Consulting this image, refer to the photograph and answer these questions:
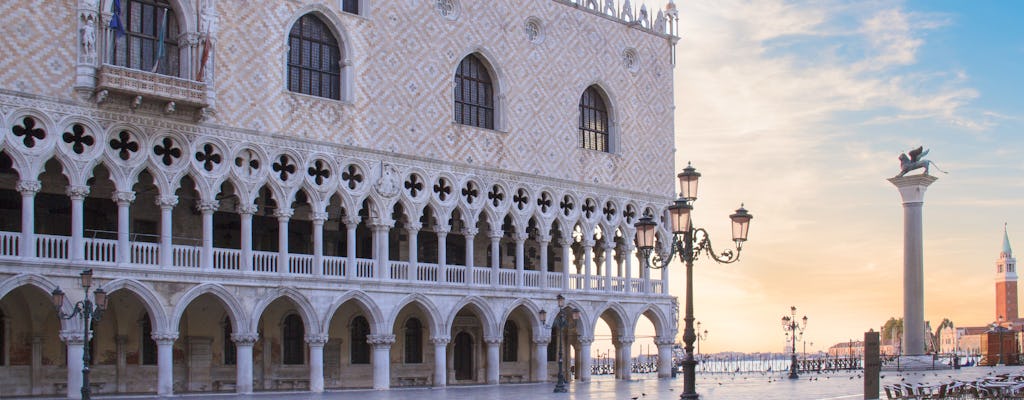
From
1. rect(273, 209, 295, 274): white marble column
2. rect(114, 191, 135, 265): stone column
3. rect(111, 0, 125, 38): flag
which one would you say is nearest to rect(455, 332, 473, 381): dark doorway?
rect(273, 209, 295, 274): white marble column

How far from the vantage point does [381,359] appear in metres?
29.1

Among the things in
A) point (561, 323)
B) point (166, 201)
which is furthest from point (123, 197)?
point (561, 323)

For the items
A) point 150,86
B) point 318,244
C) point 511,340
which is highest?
point 150,86

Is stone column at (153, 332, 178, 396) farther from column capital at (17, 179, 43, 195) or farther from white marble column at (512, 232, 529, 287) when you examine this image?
white marble column at (512, 232, 529, 287)

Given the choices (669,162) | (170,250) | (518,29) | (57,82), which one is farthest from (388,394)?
(669,162)

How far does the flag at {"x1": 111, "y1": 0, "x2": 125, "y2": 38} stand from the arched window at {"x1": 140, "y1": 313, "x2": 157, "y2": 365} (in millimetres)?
6464

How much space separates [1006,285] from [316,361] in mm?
94934

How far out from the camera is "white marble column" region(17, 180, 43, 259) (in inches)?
913

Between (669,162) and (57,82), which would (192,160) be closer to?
(57,82)

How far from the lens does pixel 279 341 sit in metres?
29.5

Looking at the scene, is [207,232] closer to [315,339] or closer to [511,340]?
[315,339]

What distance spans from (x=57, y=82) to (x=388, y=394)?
9220 millimetres

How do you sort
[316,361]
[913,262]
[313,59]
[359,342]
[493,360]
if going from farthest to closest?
[913,262]
[493,360]
[359,342]
[313,59]
[316,361]

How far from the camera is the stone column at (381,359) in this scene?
28.9 meters
